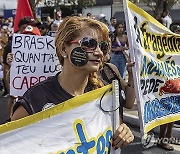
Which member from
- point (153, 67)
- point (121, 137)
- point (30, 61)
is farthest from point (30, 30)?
point (121, 137)

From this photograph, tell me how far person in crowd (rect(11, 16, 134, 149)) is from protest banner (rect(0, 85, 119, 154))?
3.8 inches

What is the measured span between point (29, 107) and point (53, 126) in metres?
0.17

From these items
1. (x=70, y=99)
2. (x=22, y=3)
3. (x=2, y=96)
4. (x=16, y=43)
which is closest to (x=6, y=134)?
(x=70, y=99)

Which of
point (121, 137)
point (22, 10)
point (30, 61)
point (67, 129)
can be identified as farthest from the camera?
point (22, 10)

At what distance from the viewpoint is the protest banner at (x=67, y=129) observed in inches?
69.0

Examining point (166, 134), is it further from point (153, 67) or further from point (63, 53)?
point (63, 53)

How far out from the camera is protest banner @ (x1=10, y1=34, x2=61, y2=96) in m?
4.89

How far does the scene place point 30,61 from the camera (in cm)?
504

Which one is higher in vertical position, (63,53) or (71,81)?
(63,53)

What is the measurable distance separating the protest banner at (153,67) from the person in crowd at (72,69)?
177 centimetres

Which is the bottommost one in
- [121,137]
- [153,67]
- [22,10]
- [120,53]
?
[120,53]

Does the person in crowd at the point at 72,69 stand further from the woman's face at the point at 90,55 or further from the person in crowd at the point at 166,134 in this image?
the person in crowd at the point at 166,134

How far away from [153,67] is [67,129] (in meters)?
2.46

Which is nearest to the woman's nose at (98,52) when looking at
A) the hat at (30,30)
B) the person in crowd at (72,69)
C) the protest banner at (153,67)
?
the person in crowd at (72,69)
